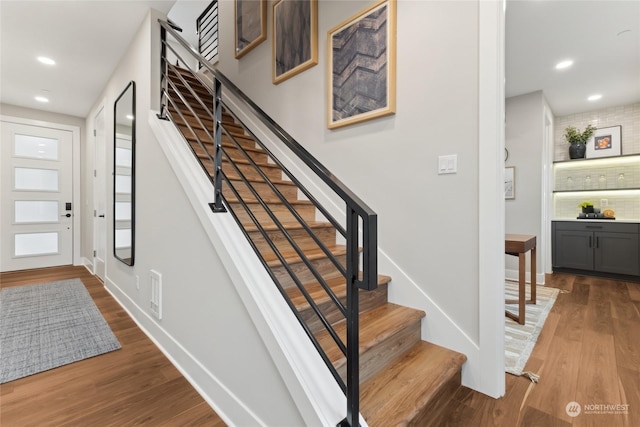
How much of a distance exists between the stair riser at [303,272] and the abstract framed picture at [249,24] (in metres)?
2.41

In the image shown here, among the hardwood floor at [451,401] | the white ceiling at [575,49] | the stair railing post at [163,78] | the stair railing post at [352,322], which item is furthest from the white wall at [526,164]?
the stair railing post at [163,78]

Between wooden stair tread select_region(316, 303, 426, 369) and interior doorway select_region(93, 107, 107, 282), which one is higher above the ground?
interior doorway select_region(93, 107, 107, 282)

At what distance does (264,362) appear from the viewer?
3.80ft

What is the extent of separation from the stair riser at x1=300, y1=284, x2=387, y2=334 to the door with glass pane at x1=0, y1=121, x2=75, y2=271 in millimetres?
5527

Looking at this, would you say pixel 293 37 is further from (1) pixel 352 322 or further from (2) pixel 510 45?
(1) pixel 352 322

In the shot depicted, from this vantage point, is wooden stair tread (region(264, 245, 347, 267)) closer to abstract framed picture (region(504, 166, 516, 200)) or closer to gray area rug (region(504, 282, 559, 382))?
gray area rug (region(504, 282, 559, 382))

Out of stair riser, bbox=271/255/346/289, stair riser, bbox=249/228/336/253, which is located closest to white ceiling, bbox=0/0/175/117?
stair riser, bbox=249/228/336/253

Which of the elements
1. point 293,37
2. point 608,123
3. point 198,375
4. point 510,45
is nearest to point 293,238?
point 198,375

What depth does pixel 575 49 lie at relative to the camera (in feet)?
9.74

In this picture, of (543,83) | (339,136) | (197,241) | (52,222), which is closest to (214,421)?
(197,241)

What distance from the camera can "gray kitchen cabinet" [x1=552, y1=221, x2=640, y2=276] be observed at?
12.8 feet

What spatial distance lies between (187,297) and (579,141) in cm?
579

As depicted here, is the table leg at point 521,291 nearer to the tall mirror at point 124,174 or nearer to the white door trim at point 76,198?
the tall mirror at point 124,174

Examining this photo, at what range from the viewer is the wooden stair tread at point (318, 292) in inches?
54.2
